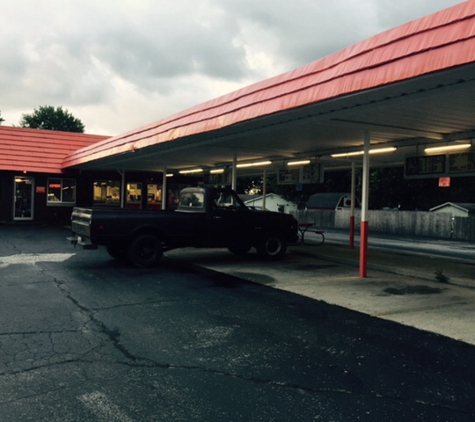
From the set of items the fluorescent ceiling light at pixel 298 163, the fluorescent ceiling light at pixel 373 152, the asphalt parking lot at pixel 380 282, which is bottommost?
the asphalt parking lot at pixel 380 282

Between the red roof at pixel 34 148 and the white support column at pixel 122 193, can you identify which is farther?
the white support column at pixel 122 193

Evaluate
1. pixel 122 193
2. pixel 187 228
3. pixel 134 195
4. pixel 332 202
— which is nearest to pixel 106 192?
pixel 134 195

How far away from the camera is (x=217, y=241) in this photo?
40.7 ft

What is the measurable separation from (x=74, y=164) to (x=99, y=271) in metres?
14.2

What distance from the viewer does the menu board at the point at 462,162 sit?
1127 cm

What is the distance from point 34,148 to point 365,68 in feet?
75.8

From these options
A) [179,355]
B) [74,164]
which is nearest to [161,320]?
[179,355]

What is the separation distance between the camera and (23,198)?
2598 cm

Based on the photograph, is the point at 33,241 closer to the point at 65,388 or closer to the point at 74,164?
the point at 74,164

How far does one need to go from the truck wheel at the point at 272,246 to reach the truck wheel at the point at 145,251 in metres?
2.95

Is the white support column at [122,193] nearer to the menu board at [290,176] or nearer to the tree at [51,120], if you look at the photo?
the menu board at [290,176]

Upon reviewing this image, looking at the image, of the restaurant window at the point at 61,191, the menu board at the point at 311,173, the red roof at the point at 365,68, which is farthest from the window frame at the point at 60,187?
the red roof at the point at 365,68

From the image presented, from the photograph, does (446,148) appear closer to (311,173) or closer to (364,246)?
(364,246)

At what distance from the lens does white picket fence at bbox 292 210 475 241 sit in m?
29.8
